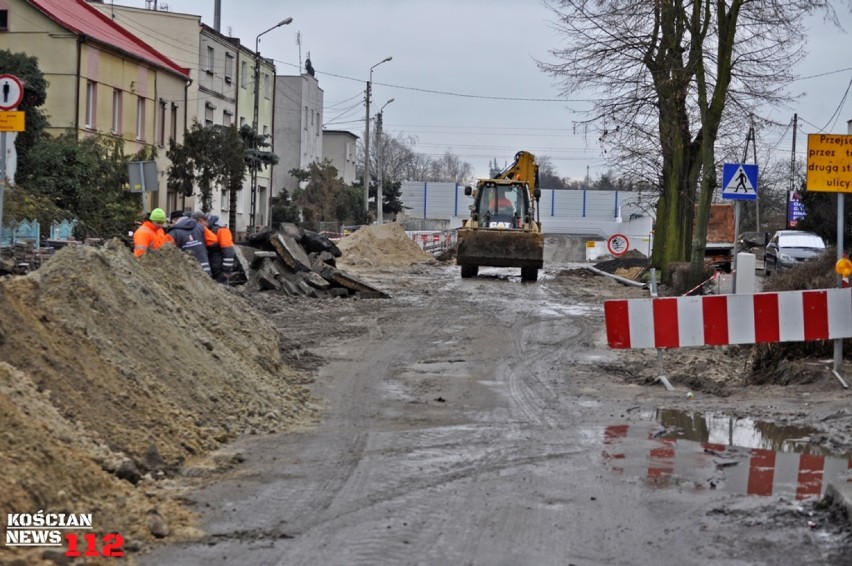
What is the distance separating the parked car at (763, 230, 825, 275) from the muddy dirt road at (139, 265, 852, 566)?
19091 mm

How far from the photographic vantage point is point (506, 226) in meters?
32.6

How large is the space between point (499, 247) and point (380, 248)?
12940 millimetres

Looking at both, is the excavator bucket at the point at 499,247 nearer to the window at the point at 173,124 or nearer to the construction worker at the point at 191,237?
the construction worker at the point at 191,237

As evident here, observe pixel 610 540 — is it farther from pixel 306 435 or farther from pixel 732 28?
pixel 732 28

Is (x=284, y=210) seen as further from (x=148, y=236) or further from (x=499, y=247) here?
(x=148, y=236)

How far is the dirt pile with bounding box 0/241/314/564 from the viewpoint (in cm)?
627

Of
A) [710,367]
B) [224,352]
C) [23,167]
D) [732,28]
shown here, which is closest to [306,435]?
[224,352]

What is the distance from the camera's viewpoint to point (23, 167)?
94.5ft

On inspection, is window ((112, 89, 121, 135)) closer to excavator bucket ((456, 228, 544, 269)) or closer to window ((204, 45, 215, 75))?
window ((204, 45, 215, 75))

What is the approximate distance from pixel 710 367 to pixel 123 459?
7.92m

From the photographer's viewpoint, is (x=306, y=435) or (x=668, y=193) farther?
(x=668, y=193)


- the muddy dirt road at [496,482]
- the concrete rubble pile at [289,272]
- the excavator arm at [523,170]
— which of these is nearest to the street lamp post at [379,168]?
the excavator arm at [523,170]

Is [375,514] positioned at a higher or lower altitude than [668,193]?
lower

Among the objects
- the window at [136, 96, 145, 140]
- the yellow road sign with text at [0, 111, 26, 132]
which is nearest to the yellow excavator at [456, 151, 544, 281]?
the window at [136, 96, 145, 140]
